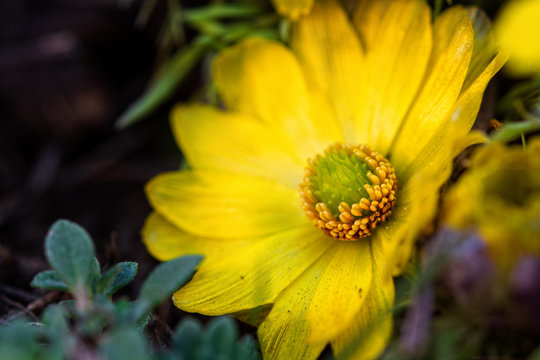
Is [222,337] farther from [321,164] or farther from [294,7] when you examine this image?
[294,7]

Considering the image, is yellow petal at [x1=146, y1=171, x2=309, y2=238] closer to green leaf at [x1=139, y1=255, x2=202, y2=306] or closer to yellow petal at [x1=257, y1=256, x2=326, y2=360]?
yellow petal at [x1=257, y1=256, x2=326, y2=360]

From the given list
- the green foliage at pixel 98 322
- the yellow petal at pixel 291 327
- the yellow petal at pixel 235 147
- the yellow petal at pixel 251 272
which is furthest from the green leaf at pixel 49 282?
the yellow petal at pixel 235 147

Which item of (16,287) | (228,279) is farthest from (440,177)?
(16,287)

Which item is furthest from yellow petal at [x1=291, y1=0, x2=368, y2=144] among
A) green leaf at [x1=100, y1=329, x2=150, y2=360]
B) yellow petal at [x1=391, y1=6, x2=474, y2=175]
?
green leaf at [x1=100, y1=329, x2=150, y2=360]

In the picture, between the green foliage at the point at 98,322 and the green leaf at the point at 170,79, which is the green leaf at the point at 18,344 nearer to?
the green foliage at the point at 98,322

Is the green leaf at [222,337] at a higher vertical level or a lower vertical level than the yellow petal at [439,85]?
lower

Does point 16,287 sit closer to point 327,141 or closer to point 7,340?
point 7,340

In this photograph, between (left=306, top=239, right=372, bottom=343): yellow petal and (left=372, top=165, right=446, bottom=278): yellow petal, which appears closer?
(left=372, top=165, right=446, bottom=278): yellow petal
